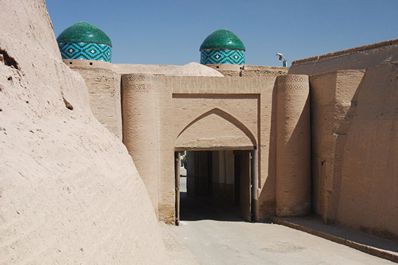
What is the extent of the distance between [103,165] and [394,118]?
7.61m

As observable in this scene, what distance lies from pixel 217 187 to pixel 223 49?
5509mm

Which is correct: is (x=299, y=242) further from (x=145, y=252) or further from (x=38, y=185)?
(x=38, y=185)

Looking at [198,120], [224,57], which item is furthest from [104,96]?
[224,57]

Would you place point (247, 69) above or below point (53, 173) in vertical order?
above

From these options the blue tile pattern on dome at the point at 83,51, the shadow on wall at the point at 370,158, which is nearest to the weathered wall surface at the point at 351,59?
the shadow on wall at the point at 370,158

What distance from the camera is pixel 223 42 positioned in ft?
60.1

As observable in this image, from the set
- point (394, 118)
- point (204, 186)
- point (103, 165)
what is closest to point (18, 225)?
point (103, 165)

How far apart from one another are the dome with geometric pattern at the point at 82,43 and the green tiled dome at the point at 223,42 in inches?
185

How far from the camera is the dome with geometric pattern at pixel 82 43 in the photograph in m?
15.4

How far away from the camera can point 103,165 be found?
5.75m

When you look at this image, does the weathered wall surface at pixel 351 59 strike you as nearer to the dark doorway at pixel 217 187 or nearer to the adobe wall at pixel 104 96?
the dark doorway at pixel 217 187

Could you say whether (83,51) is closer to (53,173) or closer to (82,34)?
(82,34)

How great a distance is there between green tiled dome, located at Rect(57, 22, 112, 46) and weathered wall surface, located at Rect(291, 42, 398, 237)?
7.29 metres

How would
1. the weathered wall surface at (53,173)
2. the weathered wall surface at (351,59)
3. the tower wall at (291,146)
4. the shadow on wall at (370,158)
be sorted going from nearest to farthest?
the weathered wall surface at (53,173), the shadow on wall at (370,158), the tower wall at (291,146), the weathered wall surface at (351,59)
